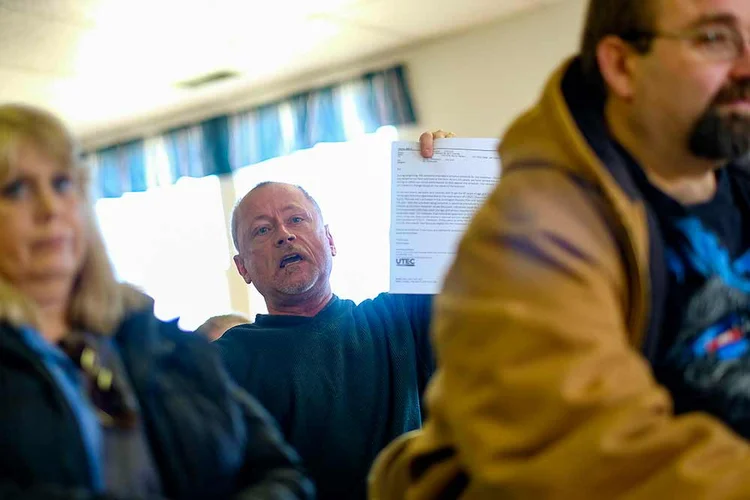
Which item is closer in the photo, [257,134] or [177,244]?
[257,134]

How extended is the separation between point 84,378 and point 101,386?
20 mm

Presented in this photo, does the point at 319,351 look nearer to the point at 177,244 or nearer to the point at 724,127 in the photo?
the point at 724,127

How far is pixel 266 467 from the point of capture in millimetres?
972

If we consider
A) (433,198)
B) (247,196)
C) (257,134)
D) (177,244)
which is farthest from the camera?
(177,244)

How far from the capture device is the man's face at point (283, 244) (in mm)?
1850

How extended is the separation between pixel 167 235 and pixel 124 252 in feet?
1.31

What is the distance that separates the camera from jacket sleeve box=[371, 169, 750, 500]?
679 millimetres

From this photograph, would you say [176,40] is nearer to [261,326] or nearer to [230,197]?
[230,197]

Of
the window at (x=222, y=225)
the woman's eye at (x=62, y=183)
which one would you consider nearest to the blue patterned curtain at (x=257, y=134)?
the window at (x=222, y=225)

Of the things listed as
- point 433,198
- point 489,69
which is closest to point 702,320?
point 433,198

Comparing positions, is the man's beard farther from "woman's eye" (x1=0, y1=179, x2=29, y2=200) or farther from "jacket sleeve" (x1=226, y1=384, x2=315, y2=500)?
"woman's eye" (x1=0, y1=179, x2=29, y2=200)

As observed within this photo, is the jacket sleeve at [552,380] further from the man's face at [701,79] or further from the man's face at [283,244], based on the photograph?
the man's face at [283,244]

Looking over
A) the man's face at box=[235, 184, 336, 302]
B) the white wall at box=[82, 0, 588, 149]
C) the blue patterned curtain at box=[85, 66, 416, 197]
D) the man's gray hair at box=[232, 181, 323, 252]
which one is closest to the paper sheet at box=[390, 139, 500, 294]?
the man's face at box=[235, 184, 336, 302]

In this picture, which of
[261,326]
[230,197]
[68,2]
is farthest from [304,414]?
[230,197]
